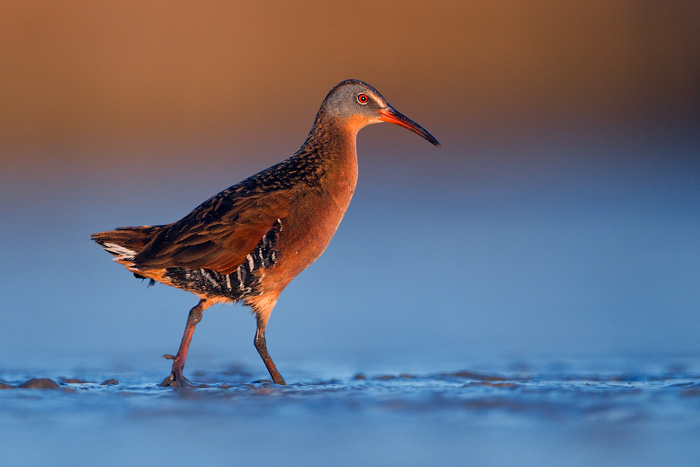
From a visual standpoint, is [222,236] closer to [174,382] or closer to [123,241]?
[123,241]

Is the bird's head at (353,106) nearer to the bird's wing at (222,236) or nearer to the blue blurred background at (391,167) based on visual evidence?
the bird's wing at (222,236)

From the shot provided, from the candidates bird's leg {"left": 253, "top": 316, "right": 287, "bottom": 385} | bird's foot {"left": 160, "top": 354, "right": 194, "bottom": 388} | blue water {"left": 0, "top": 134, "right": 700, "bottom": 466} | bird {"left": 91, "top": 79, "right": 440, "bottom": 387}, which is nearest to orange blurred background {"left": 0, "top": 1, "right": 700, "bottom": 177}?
blue water {"left": 0, "top": 134, "right": 700, "bottom": 466}

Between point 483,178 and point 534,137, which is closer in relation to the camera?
point 483,178

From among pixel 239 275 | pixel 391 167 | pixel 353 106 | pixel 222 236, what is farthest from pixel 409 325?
pixel 391 167

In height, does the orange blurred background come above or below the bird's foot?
above

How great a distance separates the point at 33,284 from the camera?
Result: 10.8 meters

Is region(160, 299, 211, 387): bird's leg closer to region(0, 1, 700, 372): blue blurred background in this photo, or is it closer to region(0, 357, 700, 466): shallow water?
region(0, 357, 700, 466): shallow water

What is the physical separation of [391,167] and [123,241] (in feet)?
34.1

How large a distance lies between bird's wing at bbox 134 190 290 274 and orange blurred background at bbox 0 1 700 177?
36.2 feet

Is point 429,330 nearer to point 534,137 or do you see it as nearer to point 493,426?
point 493,426

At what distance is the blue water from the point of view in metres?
5.30

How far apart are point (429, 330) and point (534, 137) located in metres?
10.3

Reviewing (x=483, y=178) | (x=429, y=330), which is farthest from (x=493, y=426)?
(x=483, y=178)

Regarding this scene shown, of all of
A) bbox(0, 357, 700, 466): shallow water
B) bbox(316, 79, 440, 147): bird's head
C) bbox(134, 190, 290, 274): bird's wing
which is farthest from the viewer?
bbox(316, 79, 440, 147): bird's head
